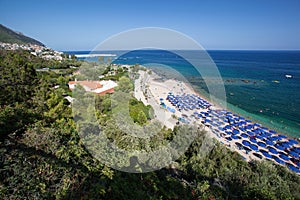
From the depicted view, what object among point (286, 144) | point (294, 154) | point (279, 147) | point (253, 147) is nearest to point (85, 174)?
point (253, 147)

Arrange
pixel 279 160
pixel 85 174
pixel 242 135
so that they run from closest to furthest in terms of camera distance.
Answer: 1. pixel 85 174
2. pixel 279 160
3. pixel 242 135

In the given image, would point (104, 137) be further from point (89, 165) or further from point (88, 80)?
point (88, 80)

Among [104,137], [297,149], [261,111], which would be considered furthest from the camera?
[261,111]

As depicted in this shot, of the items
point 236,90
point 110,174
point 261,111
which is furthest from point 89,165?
point 236,90

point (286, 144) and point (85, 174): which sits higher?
point (85, 174)

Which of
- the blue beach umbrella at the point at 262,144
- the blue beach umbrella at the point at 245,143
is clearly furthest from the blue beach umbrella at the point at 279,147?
the blue beach umbrella at the point at 245,143

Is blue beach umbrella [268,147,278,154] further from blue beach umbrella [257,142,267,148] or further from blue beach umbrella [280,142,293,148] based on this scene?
blue beach umbrella [280,142,293,148]

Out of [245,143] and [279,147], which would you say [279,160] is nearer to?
[279,147]

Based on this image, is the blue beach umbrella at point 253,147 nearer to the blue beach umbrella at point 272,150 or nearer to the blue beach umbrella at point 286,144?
the blue beach umbrella at point 272,150

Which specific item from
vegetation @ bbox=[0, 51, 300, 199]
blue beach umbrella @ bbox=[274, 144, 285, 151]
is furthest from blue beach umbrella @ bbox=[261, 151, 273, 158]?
vegetation @ bbox=[0, 51, 300, 199]

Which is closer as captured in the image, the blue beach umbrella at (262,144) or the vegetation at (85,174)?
the vegetation at (85,174)

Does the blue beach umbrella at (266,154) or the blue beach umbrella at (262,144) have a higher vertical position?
the blue beach umbrella at (262,144)
